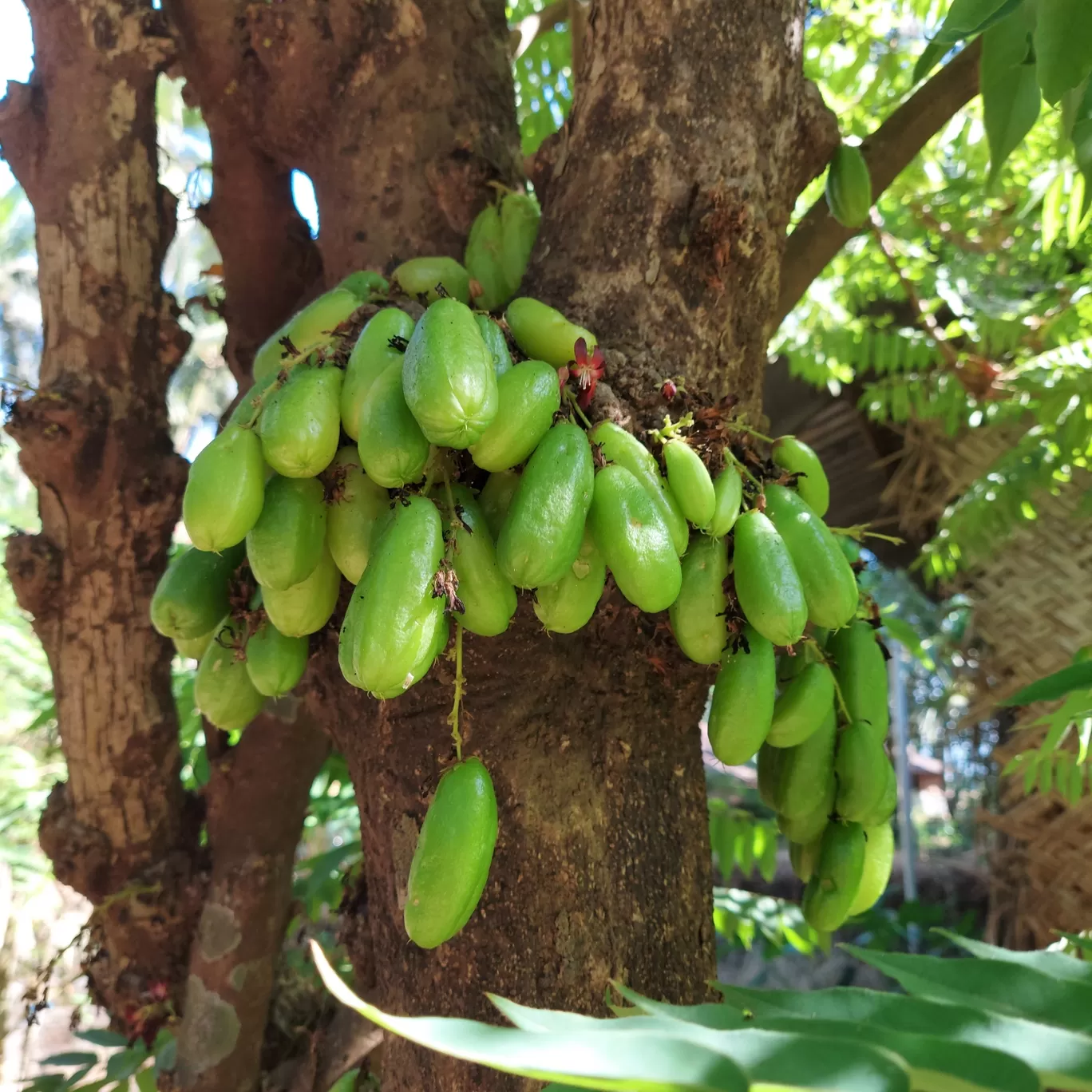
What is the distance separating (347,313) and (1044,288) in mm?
2843

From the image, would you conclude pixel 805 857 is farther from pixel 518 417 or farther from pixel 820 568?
pixel 518 417

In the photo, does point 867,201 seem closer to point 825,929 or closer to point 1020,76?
point 1020,76

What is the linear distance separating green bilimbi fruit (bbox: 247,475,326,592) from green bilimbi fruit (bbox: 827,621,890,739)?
2.64 ft

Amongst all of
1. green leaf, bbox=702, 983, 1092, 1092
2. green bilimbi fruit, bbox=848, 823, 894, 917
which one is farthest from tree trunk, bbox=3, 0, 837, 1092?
green leaf, bbox=702, 983, 1092, 1092

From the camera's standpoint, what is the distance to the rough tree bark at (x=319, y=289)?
1188 mm

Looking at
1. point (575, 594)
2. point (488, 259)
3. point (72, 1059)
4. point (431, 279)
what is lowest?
point (72, 1059)

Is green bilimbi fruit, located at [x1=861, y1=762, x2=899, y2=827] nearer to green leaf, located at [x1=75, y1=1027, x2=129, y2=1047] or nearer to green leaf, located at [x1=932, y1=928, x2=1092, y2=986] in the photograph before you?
green leaf, located at [x1=932, y1=928, x2=1092, y2=986]

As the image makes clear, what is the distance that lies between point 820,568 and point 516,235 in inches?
30.3

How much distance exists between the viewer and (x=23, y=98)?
5.72 feet

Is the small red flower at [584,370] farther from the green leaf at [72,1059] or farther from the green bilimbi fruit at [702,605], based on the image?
the green leaf at [72,1059]

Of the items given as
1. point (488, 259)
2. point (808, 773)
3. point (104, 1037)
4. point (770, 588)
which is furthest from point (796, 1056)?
point (104, 1037)

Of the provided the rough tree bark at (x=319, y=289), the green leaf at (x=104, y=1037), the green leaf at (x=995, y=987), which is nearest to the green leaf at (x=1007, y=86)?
the rough tree bark at (x=319, y=289)

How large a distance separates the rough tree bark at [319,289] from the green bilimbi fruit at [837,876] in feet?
0.68

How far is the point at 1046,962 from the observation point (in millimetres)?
665
